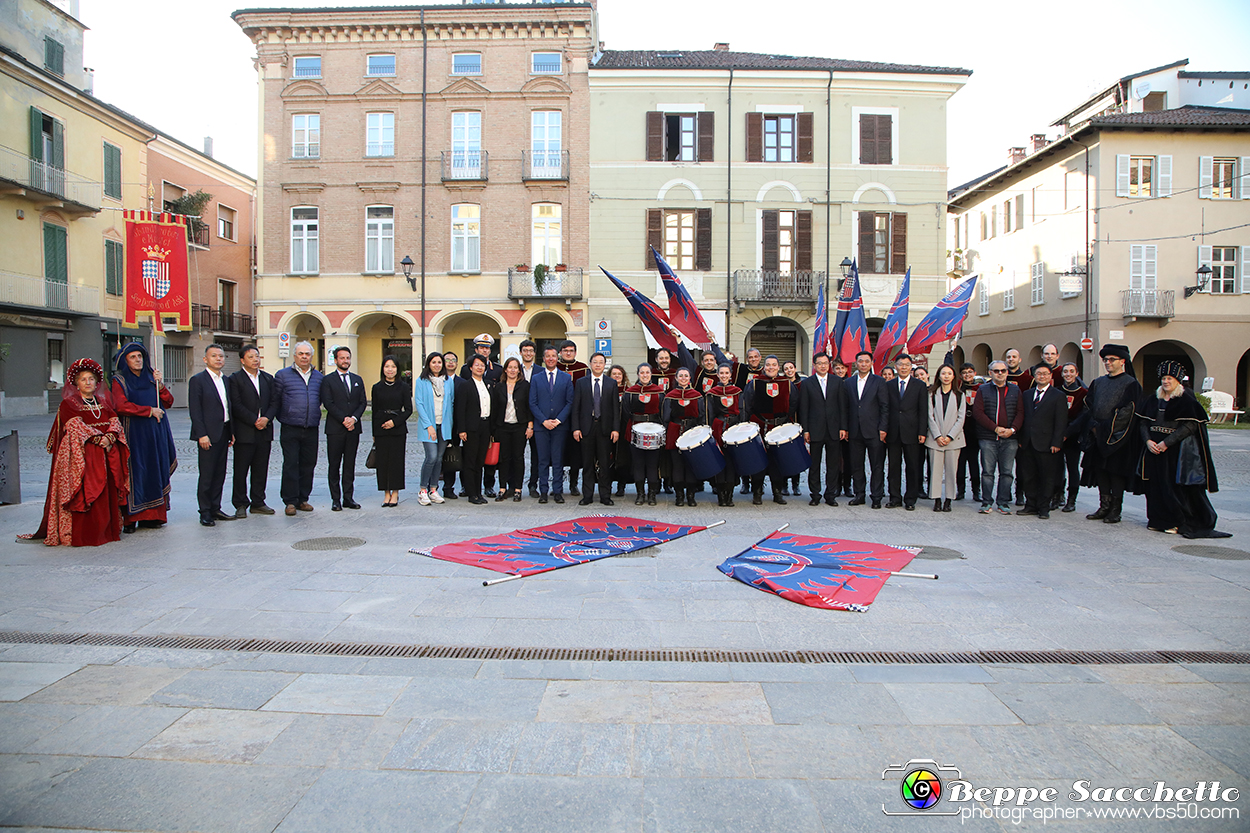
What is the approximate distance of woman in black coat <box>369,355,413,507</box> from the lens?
976cm

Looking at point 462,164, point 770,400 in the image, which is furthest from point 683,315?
point 462,164

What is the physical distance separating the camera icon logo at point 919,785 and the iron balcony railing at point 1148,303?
32211 millimetres

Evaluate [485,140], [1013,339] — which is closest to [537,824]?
[485,140]

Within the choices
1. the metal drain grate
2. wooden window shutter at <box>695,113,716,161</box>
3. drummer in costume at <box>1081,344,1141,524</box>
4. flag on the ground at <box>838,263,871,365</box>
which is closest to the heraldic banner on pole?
the metal drain grate

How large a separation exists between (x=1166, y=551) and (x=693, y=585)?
16.2 ft

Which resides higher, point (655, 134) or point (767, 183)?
point (655, 134)

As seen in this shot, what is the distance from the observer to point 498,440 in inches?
409

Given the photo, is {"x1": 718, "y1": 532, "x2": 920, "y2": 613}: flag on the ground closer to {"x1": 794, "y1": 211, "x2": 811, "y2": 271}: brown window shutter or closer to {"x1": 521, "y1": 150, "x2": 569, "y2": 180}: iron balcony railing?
{"x1": 794, "y1": 211, "x2": 811, "y2": 271}: brown window shutter

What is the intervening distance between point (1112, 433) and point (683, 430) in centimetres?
504

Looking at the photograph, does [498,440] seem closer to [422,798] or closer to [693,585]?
[693,585]

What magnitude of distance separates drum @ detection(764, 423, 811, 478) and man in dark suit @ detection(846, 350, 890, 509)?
0.96 metres

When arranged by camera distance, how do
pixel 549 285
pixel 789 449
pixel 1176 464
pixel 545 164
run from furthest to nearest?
pixel 545 164
pixel 549 285
pixel 789 449
pixel 1176 464

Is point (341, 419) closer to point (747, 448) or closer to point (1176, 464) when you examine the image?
point (747, 448)

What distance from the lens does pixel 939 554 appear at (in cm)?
720
